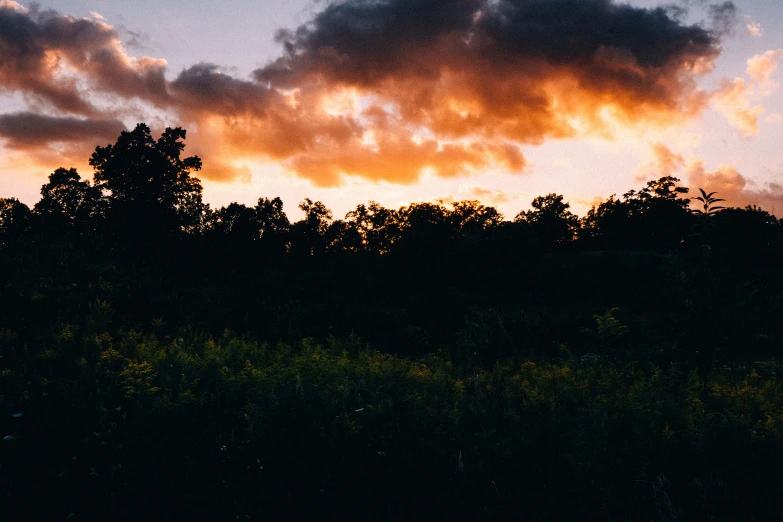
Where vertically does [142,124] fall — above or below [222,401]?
above

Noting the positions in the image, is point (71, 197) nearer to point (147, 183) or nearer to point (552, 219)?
point (147, 183)

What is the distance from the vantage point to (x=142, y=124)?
1651 inches

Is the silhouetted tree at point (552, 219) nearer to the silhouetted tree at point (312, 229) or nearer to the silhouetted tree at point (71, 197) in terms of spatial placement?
the silhouetted tree at point (312, 229)

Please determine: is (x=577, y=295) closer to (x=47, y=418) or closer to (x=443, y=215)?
(x=47, y=418)

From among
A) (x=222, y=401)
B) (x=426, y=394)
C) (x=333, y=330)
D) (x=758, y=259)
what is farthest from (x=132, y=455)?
(x=758, y=259)

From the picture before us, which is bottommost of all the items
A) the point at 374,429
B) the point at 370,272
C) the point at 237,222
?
the point at 374,429

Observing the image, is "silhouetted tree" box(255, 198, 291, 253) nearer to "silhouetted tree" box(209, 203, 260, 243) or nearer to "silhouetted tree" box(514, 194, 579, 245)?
"silhouetted tree" box(209, 203, 260, 243)

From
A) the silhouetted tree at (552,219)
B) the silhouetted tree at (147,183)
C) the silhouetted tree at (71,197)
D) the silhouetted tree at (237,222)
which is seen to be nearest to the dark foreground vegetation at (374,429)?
the silhouetted tree at (147,183)

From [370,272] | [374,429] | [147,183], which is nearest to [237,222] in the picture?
[147,183]

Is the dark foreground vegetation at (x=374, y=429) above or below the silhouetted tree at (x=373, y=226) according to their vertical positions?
below

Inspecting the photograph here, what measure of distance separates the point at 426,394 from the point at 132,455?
8.44 ft

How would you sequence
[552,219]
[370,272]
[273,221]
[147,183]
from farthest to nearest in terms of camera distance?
[552,219], [273,221], [147,183], [370,272]

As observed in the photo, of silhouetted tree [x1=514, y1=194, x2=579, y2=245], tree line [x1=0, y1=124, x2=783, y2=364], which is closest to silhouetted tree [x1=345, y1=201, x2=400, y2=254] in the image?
tree line [x1=0, y1=124, x2=783, y2=364]

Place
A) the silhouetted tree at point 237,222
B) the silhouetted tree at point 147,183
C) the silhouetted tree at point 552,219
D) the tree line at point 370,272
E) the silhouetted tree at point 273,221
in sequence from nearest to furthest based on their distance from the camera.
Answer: the tree line at point 370,272, the silhouetted tree at point 147,183, the silhouetted tree at point 237,222, the silhouetted tree at point 273,221, the silhouetted tree at point 552,219
